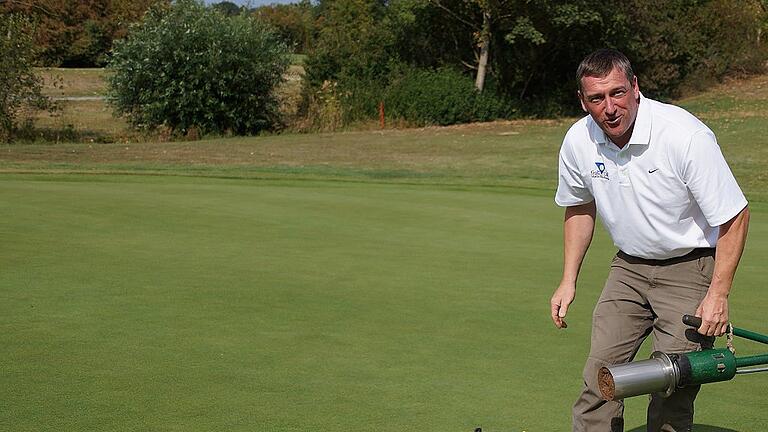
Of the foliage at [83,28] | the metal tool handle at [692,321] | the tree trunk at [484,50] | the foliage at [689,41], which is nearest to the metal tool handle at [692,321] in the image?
the metal tool handle at [692,321]

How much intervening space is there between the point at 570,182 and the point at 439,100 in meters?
30.0

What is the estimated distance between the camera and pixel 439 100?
1348 inches

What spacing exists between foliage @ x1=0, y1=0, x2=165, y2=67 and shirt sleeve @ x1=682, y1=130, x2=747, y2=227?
44.5 m

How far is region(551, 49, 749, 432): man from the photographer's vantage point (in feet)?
12.9

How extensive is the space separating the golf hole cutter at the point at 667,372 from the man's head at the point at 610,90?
0.98m

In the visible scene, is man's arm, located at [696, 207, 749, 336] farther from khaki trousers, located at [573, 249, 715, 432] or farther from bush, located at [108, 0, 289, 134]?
bush, located at [108, 0, 289, 134]

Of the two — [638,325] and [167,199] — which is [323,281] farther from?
[167,199]

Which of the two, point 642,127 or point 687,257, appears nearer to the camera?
point 642,127

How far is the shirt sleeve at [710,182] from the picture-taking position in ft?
12.8

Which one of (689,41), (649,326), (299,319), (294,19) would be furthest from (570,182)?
(294,19)

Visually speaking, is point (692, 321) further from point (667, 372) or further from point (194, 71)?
point (194, 71)

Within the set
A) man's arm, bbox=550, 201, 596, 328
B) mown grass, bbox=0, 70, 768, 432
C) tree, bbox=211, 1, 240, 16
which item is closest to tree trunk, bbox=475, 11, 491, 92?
tree, bbox=211, 1, 240, 16

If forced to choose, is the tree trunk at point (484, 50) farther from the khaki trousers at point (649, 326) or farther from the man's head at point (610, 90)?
the man's head at point (610, 90)

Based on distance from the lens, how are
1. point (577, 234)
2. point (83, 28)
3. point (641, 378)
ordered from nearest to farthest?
1. point (641, 378)
2. point (577, 234)
3. point (83, 28)
